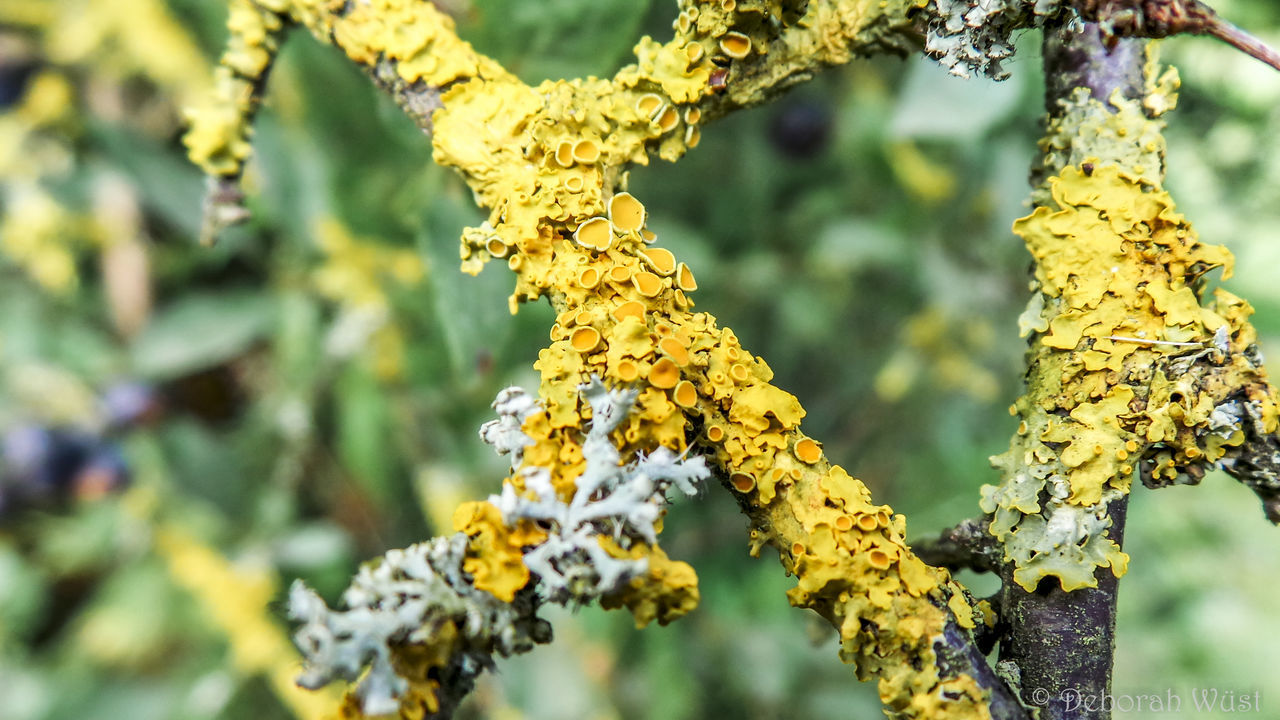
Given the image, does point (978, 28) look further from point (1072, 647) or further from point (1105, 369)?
point (1072, 647)

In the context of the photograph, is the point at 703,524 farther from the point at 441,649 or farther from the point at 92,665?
the point at 92,665

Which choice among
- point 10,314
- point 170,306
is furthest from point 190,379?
point 10,314

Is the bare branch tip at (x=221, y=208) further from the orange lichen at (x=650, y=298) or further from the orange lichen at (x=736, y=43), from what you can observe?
the orange lichen at (x=736, y=43)

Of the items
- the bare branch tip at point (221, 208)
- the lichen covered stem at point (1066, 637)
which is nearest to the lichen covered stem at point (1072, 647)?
the lichen covered stem at point (1066, 637)

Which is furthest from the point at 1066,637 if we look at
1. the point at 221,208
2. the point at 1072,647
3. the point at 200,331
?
the point at 200,331

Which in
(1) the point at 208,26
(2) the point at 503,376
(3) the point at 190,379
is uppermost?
(1) the point at 208,26

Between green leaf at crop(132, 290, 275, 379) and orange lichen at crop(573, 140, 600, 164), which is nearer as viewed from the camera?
orange lichen at crop(573, 140, 600, 164)

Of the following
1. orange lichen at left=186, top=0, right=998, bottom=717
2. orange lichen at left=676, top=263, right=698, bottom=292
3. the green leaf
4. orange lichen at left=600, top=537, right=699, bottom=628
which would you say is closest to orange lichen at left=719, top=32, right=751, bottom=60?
orange lichen at left=186, top=0, right=998, bottom=717

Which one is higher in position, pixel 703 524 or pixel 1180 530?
pixel 1180 530

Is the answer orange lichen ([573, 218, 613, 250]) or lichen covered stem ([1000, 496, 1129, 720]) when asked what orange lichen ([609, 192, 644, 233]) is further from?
lichen covered stem ([1000, 496, 1129, 720])
